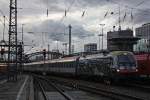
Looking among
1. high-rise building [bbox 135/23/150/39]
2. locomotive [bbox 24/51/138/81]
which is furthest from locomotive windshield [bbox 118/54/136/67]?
high-rise building [bbox 135/23/150/39]

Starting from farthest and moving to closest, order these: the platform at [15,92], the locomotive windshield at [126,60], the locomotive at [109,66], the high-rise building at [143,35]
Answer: the high-rise building at [143,35] → the locomotive windshield at [126,60] → the locomotive at [109,66] → the platform at [15,92]

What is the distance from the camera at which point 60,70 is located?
241ft

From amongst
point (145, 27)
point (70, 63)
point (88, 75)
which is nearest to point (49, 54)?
point (145, 27)

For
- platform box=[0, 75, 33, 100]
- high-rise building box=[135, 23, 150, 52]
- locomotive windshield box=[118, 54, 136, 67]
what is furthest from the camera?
high-rise building box=[135, 23, 150, 52]

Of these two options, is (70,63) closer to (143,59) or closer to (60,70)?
(60,70)

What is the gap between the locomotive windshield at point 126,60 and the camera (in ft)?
122

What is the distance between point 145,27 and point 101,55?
2371 inches

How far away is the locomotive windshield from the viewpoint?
37312mm

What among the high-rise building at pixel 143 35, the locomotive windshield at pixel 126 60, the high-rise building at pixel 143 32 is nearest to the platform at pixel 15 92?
the locomotive windshield at pixel 126 60

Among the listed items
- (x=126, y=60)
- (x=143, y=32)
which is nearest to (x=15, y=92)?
(x=126, y=60)

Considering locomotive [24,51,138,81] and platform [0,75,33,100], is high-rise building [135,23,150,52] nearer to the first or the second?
locomotive [24,51,138,81]

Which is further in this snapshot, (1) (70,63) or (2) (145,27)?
(2) (145,27)

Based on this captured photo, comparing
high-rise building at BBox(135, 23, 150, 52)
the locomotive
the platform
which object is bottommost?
the platform

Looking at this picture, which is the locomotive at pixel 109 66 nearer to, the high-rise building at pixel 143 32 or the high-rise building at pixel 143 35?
the high-rise building at pixel 143 35
